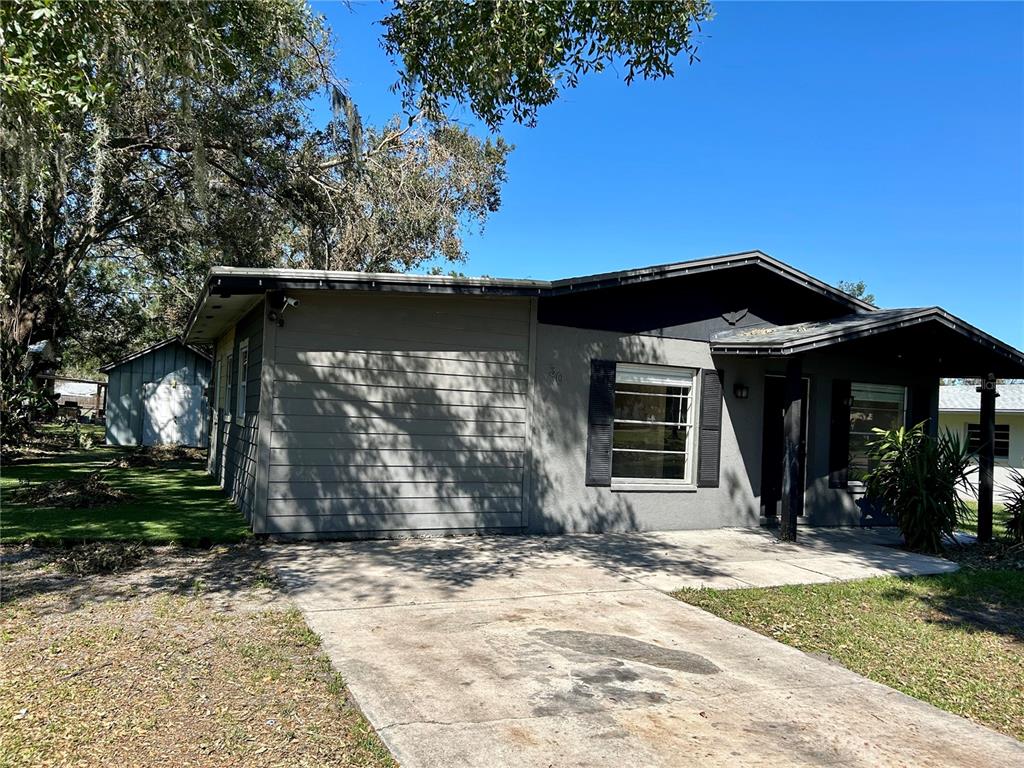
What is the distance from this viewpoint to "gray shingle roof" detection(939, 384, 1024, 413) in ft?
66.5

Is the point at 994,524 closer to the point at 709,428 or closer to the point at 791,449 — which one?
the point at 791,449

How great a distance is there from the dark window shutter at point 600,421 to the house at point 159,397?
15220 mm

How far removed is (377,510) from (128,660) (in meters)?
4.07

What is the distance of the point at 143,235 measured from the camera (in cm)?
1709

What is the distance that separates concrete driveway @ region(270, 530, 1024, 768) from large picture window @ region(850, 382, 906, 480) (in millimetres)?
4496

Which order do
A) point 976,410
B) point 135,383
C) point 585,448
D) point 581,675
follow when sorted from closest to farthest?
point 581,675 < point 585,448 < point 135,383 < point 976,410

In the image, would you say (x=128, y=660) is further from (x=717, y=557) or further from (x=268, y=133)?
(x=268, y=133)

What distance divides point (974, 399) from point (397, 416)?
2070 centimetres

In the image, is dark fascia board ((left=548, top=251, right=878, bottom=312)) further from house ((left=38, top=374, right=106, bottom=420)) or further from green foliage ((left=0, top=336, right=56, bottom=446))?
house ((left=38, top=374, right=106, bottom=420))

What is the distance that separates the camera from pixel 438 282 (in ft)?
26.3

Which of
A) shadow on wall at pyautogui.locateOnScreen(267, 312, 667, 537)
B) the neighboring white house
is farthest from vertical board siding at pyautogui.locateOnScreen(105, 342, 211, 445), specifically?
the neighboring white house

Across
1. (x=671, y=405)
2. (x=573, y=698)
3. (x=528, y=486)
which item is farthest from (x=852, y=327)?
(x=573, y=698)

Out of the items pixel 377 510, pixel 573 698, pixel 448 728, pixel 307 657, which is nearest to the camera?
pixel 448 728

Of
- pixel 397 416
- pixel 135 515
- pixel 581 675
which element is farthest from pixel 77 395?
pixel 581 675
